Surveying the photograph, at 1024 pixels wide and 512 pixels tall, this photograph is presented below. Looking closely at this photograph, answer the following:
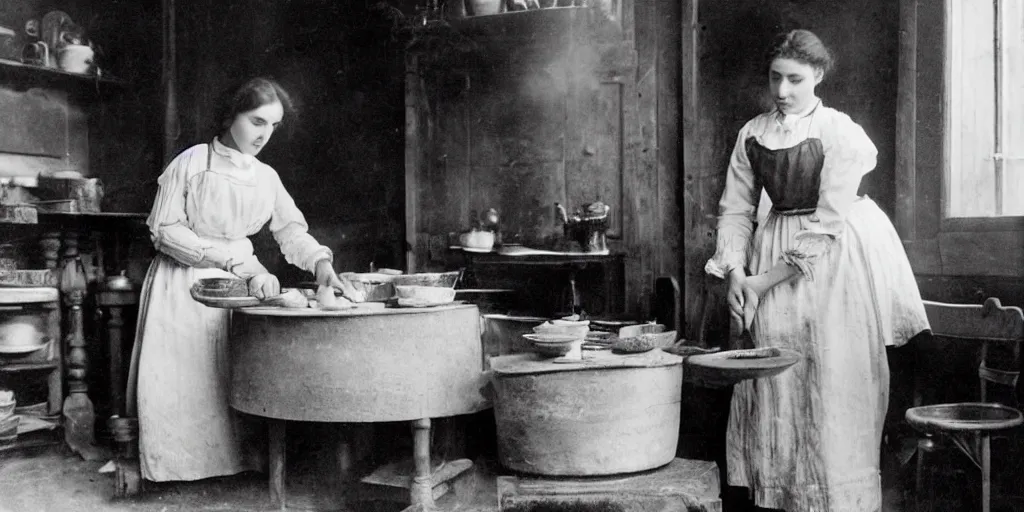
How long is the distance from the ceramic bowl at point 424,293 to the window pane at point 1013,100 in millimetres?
2397

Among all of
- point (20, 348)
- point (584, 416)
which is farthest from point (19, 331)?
point (584, 416)

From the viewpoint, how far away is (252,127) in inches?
167

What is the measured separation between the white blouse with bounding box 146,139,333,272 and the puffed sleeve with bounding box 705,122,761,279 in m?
2.09

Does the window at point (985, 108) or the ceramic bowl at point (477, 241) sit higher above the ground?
the window at point (985, 108)

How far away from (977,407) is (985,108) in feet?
4.08

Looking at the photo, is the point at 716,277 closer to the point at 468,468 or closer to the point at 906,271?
the point at 906,271

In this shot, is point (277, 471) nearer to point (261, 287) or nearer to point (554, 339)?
point (261, 287)

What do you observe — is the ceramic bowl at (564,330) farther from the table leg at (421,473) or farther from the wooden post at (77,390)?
the wooden post at (77,390)

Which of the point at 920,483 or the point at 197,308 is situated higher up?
the point at 197,308

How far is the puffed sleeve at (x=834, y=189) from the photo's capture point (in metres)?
3.31

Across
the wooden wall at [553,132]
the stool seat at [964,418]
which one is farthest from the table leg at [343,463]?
the stool seat at [964,418]

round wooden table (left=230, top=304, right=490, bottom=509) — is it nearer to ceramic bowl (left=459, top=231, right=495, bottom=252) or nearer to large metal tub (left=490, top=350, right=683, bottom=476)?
large metal tub (left=490, top=350, right=683, bottom=476)

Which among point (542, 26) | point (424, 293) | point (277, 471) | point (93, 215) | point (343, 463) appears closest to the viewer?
point (424, 293)

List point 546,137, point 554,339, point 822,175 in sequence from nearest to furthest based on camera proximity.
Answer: point 554,339
point 822,175
point 546,137
